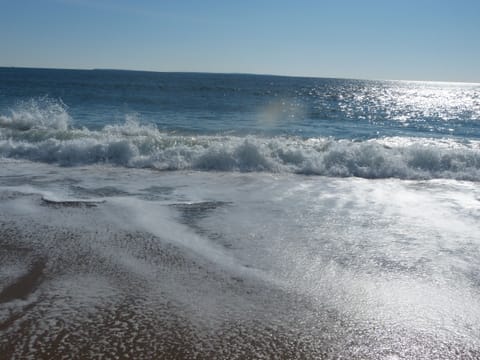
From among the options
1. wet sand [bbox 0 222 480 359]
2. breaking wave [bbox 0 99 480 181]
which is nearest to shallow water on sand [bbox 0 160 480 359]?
wet sand [bbox 0 222 480 359]

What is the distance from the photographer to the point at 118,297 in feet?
13.5

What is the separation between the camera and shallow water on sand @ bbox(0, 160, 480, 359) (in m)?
3.52

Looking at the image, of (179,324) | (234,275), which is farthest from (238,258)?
(179,324)

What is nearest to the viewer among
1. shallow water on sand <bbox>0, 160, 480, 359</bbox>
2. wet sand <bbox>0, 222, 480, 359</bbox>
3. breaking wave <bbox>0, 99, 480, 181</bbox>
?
wet sand <bbox>0, 222, 480, 359</bbox>

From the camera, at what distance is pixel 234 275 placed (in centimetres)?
465

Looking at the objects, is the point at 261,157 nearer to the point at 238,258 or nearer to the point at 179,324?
the point at 238,258

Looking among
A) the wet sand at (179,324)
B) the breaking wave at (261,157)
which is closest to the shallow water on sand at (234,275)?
the wet sand at (179,324)

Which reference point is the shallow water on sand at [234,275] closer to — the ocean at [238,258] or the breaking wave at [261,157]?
the ocean at [238,258]

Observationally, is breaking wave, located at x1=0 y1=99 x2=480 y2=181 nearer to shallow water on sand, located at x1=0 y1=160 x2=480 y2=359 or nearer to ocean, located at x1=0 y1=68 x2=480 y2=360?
ocean, located at x1=0 y1=68 x2=480 y2=360

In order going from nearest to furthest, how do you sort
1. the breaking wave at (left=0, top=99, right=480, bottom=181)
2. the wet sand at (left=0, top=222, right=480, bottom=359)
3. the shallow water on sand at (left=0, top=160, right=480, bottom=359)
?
the wet sand at (left=0, top=222, right=480, bottom=359)
the shallow water on sand at (left=0, top=160, right=480, bottom=359)
the breaking wave at (left=0, top=99, right=480, bottom=181)

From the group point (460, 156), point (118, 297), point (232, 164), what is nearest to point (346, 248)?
point (118, 297)

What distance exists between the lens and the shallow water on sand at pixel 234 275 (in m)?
3.52

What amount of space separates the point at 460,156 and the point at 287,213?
22.5 feet

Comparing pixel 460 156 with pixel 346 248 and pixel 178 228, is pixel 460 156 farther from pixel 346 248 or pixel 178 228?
pixel 178 228
